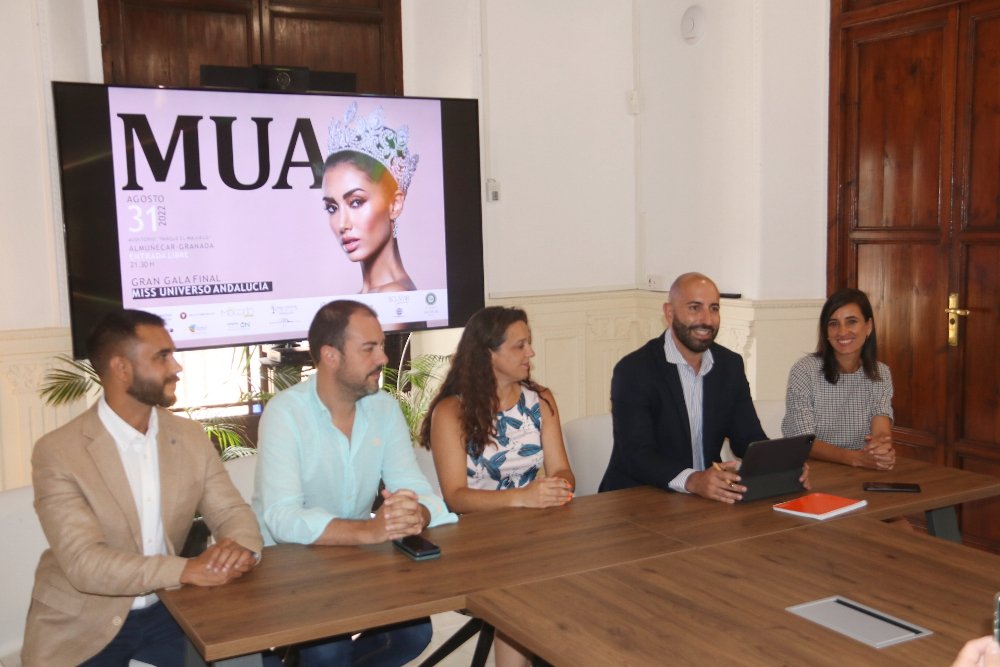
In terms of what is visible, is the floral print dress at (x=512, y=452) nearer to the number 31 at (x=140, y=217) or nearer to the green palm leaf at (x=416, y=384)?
the green palm leaf at (x=416, y=384)

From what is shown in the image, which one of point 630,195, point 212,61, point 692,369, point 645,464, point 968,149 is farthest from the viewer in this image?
point 630,195

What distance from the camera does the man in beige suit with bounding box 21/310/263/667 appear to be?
2.19 m

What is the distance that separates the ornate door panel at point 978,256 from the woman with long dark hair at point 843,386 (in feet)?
4.24

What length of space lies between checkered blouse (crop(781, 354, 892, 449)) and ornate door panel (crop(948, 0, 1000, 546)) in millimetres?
1305

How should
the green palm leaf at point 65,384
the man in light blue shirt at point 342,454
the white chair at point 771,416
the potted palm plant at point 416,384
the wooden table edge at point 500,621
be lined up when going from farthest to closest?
the potted palm plant at point 416,384 → the green palm leaf at point 65,384 → the white chair at point 771,416 → the man in light blue shirt at point 342,454 → the wooden table edge at point 500,621

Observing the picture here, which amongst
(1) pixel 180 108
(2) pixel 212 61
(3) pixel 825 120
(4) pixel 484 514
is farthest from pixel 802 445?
(2) pixel 212 61

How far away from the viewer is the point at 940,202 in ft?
15.3

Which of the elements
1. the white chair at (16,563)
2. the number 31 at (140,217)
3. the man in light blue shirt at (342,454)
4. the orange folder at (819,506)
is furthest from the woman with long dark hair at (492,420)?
the number 31 at (140,217)

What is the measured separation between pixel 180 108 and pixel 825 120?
343 centimetres

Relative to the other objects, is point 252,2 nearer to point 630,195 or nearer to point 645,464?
point 630,195

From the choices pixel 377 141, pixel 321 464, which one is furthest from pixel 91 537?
pixel 377 141

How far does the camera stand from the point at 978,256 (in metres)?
4.51

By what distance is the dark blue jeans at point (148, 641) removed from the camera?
7.88 feet

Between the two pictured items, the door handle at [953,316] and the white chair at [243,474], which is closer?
the white chair at [243,474]
